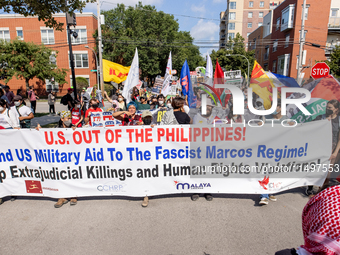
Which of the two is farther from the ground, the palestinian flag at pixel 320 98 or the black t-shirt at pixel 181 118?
the palestinian flag at pixel 320 98

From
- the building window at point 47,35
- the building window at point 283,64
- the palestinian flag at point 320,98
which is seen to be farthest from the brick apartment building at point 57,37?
the palestinian flag at point 320,98

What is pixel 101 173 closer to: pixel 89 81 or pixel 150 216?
pixel 150 216

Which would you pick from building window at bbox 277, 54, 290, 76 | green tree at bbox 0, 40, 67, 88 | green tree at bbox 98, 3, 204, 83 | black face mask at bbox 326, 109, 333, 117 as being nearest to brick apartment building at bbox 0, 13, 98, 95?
green tree at bbox 98, 3, 204, 83

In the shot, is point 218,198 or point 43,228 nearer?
point 43,228

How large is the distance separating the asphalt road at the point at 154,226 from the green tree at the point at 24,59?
88.4 ft

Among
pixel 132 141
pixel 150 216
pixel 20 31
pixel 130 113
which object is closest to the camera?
pixel 150 216

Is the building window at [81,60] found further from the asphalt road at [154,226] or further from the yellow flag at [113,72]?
the asphalt road at [154,226]

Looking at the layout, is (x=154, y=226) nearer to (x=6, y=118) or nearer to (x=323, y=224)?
(x=323, y=224)

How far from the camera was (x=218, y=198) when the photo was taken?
167 inches

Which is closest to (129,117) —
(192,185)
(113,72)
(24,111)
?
(192,185)

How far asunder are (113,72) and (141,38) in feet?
99.5

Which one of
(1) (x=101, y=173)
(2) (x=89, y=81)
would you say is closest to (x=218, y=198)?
(1) (x=101, y=173)

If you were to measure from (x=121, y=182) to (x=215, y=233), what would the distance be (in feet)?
6.01

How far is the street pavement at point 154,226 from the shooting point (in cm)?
295
